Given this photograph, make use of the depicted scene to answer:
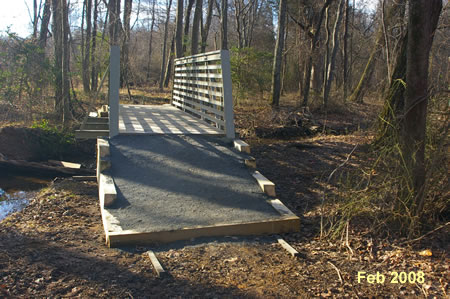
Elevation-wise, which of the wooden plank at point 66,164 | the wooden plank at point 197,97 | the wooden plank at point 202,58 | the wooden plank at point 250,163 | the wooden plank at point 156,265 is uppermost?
the wooden plank at point 202,58

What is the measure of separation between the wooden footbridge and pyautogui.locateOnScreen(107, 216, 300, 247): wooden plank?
0.01 meters

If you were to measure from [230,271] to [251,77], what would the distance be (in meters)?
11.4

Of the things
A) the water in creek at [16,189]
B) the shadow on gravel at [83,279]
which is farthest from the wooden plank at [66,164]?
the shadow on gravel at [83,279]

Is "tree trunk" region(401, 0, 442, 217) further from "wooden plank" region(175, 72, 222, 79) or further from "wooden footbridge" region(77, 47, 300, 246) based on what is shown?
"wooden plank" region(175, 72, 222, 79)

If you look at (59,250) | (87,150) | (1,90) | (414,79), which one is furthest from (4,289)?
(1,90)

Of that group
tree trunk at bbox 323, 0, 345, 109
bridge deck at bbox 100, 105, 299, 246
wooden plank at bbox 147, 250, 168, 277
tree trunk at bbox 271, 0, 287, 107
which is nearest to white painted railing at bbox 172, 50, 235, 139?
bridge deck at bbox 100, 105, 299, 246

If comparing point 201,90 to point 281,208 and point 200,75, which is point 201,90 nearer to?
point 200,75

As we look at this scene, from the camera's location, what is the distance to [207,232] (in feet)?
14.3

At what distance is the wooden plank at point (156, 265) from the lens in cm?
354

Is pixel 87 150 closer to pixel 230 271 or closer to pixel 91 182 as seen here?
pixel 91 182

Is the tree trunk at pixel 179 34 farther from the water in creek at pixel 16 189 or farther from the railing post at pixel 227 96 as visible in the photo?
the railing post at pixel 227 96

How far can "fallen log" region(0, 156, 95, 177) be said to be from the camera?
9844 millimetres

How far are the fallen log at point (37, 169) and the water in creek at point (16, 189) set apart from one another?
0.17m

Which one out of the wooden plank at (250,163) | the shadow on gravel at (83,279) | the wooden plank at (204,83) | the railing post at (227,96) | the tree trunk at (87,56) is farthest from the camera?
the tree trunk at (87,56)
